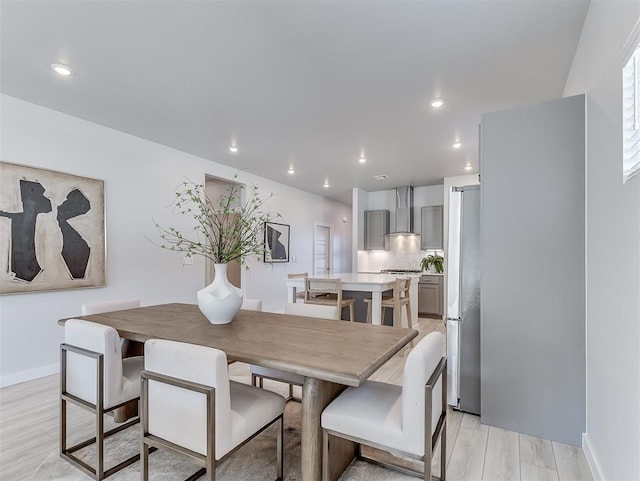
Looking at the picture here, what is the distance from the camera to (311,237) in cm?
771

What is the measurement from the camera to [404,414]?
137cm

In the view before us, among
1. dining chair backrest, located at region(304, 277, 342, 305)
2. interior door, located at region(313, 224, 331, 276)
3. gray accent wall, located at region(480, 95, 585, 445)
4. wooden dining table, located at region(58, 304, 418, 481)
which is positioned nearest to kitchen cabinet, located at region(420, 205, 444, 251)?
interior door, located at region(313, 224, 331, 276)

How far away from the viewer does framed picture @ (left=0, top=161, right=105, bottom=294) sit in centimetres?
304

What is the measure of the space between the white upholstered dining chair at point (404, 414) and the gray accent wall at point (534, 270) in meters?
0.88

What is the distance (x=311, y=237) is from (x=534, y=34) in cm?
590

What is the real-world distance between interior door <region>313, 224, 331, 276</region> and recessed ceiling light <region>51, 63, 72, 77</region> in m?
5.60

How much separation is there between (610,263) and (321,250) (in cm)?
680

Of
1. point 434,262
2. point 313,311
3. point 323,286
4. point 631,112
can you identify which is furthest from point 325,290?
point 434,262

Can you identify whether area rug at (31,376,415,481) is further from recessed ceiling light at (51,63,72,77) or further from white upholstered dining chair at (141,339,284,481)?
recessed ceiling light at (51,63,72,77)

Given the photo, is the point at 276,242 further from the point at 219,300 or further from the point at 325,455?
the point at 325,455

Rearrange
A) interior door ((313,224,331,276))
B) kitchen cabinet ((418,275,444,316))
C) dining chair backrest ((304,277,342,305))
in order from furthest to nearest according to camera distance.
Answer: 1. interior door ((313,224,331,276))
2. kitchen cabinet ((418,275,444,316))
3. dining chair backrest ((304,277,342,305))

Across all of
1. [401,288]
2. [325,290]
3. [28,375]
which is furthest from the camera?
[401,288]

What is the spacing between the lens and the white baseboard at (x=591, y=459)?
1.69m

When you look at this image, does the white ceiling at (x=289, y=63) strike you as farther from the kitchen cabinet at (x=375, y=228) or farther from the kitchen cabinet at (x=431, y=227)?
the kitchen cabinet at (x=375, y=228)
